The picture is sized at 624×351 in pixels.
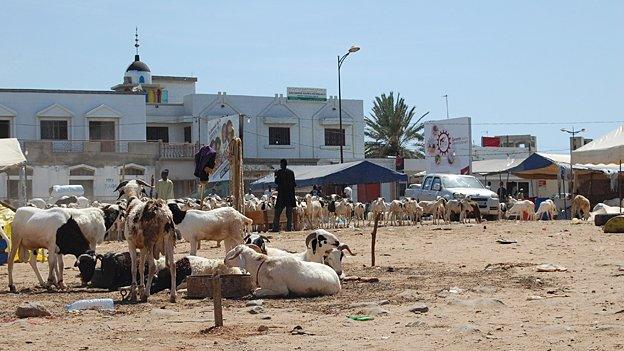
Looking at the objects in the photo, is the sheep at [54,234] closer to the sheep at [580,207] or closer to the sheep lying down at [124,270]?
the sheep lying down at [124,270]

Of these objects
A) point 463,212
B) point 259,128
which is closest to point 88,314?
point 463,212

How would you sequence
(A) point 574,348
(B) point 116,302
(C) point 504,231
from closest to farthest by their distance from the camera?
(A) point 574,348 → (B) point 116,302 → (C) point 504,231

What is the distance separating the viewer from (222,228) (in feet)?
55.8

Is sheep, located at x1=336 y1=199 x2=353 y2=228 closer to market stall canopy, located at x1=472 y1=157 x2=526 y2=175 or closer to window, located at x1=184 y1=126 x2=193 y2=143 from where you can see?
market stall canopy, located at x1=472 y1=157 x2=526 y2=175

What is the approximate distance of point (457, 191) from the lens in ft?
124

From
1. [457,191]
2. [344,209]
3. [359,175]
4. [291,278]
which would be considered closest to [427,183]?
[457,191]

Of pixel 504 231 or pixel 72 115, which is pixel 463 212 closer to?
pixel 504 231

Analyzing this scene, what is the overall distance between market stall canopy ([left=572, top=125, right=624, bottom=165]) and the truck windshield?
12.1 metres

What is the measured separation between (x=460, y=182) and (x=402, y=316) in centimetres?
2884

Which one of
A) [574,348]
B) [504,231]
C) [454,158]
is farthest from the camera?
[454,158]

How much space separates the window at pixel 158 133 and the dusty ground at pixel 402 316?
1801 inches

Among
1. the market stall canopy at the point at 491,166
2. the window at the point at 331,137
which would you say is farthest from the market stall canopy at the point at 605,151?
the window at the point at 331,137

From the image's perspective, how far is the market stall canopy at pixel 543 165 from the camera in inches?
1561

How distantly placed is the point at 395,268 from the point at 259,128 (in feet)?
156
